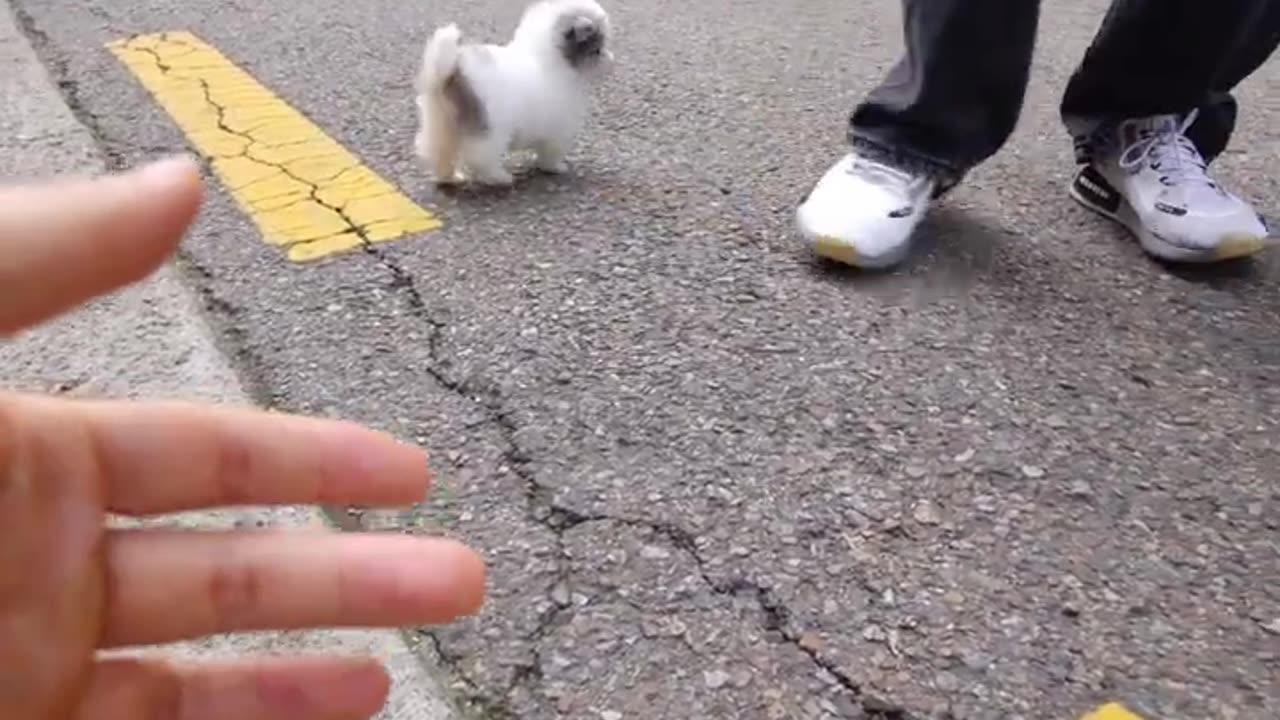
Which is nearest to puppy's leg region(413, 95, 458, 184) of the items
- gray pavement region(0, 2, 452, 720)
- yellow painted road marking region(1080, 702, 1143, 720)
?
gray pavement region(0, 2, 452, 720)

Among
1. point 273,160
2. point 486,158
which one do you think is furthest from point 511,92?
point 273,160

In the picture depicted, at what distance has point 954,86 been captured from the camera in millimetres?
1677

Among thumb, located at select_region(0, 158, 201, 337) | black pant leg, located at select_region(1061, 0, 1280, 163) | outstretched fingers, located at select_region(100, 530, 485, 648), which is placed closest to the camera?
thumb, located at select_region(0, 158, 201, 337)

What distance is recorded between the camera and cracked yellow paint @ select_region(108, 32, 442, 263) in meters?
1.72

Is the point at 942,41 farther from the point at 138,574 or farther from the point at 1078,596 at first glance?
the point at 138,574

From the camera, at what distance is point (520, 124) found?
188 centimetres

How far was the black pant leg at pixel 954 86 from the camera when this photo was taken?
163cm

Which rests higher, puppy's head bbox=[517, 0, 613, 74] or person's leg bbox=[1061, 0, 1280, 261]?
person's leg bbox=[1061, 0, 1280, 261]

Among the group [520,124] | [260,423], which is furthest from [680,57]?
[260,423]

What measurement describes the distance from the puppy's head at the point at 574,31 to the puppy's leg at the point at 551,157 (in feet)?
0.39

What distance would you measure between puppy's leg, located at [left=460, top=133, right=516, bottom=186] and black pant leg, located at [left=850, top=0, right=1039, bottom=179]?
1.59 feet

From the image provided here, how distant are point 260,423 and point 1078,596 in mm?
727

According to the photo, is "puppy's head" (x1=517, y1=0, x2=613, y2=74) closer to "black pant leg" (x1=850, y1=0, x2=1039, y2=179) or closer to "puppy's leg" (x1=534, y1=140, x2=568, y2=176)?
"puppy's leg" (x1=534, y1=140, x2=568, y2=176)

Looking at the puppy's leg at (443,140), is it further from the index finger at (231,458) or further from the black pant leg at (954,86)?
the index finger at (231,458)
